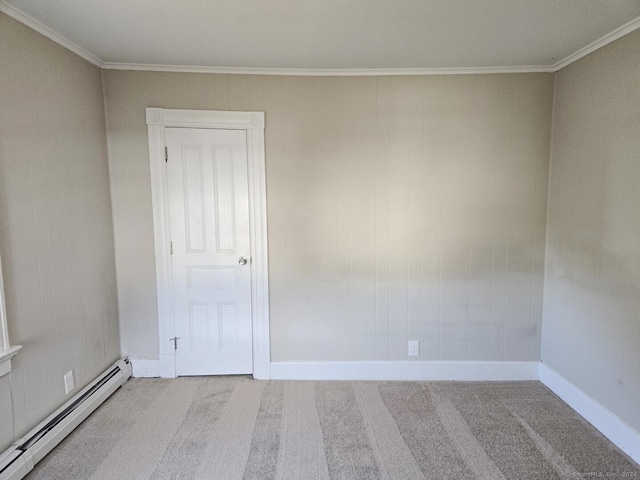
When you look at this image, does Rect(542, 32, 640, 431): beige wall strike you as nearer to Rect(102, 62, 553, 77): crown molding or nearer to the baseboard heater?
Rect(102, 62, 553, 77): crown molding

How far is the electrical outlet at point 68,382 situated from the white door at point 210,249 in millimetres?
713

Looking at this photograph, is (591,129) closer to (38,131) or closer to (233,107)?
(233,107)

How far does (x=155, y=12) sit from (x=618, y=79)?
2.66 metres

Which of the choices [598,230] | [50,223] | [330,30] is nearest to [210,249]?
[50,223]

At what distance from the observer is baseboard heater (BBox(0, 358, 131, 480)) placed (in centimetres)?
169

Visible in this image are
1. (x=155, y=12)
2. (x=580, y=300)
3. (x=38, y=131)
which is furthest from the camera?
(x=580, y=300)

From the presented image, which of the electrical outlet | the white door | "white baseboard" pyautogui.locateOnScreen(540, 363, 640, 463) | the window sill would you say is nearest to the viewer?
the window sill

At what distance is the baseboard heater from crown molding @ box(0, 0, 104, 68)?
2222 mm

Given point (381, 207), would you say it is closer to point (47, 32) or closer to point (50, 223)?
point (50, 223)

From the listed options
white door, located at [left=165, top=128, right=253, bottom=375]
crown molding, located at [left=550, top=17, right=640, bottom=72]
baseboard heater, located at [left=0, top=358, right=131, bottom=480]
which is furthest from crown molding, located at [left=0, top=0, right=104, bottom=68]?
crown molding, located at [left=550, top=17, right=640, bottom=72]

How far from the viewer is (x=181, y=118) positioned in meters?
2.54

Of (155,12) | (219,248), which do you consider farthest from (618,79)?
(219,248)

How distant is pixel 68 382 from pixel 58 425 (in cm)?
26

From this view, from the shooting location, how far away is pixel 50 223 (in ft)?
6.54
